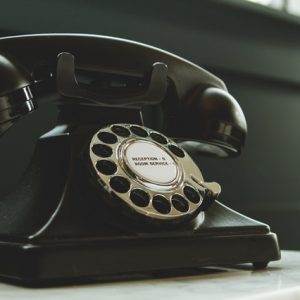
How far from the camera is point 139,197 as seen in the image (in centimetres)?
70

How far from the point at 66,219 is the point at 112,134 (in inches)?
6.0

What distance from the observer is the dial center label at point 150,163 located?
732 mm

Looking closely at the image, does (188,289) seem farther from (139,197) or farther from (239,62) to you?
(239,62)

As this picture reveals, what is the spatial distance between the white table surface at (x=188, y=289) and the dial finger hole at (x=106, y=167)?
124 mm

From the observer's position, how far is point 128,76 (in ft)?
2.75

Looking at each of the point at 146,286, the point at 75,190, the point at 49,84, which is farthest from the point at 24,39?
the point at 146,286

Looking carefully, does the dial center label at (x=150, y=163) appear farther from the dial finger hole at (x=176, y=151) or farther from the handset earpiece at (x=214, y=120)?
the handset earpiece at (x=214, y=120)

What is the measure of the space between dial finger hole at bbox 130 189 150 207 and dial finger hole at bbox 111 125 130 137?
10cm

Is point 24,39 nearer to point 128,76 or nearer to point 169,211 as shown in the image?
point 128,76

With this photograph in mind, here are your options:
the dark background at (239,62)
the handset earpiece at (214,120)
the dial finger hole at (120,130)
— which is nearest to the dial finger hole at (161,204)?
the dial finger hole at (120,130)

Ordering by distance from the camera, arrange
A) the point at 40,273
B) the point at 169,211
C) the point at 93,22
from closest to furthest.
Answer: the point at 40,273 → the point at 169,211 → the point at 93,22

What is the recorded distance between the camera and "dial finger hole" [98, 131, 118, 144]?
751mm

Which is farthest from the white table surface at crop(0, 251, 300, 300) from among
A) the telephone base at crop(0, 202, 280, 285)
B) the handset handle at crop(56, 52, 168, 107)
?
the handset handle at crop(56, 52, 168, 107)

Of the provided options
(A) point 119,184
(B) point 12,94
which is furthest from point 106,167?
(B) point 12,94
